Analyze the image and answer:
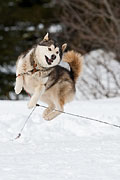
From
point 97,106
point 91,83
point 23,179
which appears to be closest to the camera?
point 23,179

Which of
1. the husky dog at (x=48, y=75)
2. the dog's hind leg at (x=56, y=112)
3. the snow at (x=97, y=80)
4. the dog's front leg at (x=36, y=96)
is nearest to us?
the husky dog at (x=48, y=75)

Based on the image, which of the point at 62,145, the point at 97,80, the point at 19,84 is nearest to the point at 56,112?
the point at 62,145

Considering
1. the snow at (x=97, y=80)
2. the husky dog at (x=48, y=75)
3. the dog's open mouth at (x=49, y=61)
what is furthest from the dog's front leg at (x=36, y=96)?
the snow at (x=97, y=80)

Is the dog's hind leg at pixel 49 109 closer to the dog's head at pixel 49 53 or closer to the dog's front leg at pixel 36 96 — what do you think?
the dog's front leg at pixel 36 96

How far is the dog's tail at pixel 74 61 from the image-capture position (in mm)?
6480

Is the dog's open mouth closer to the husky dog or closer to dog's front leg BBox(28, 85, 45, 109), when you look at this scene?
the husky dog

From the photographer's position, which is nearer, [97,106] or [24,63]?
A: [24,63]

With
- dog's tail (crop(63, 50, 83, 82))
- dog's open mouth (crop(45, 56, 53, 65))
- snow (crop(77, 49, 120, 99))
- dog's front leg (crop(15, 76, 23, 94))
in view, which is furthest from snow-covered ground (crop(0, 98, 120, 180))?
snow (crop(77, 49, 120, 99))

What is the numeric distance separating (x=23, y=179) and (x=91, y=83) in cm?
1066

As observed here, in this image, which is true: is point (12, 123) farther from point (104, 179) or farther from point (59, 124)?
point (104, 179)

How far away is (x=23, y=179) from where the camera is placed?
464 centimetres

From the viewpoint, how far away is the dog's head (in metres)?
5.51

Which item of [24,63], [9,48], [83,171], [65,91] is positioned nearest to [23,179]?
[83,171]

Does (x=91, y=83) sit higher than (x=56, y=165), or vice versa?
(x=56, y=165)
